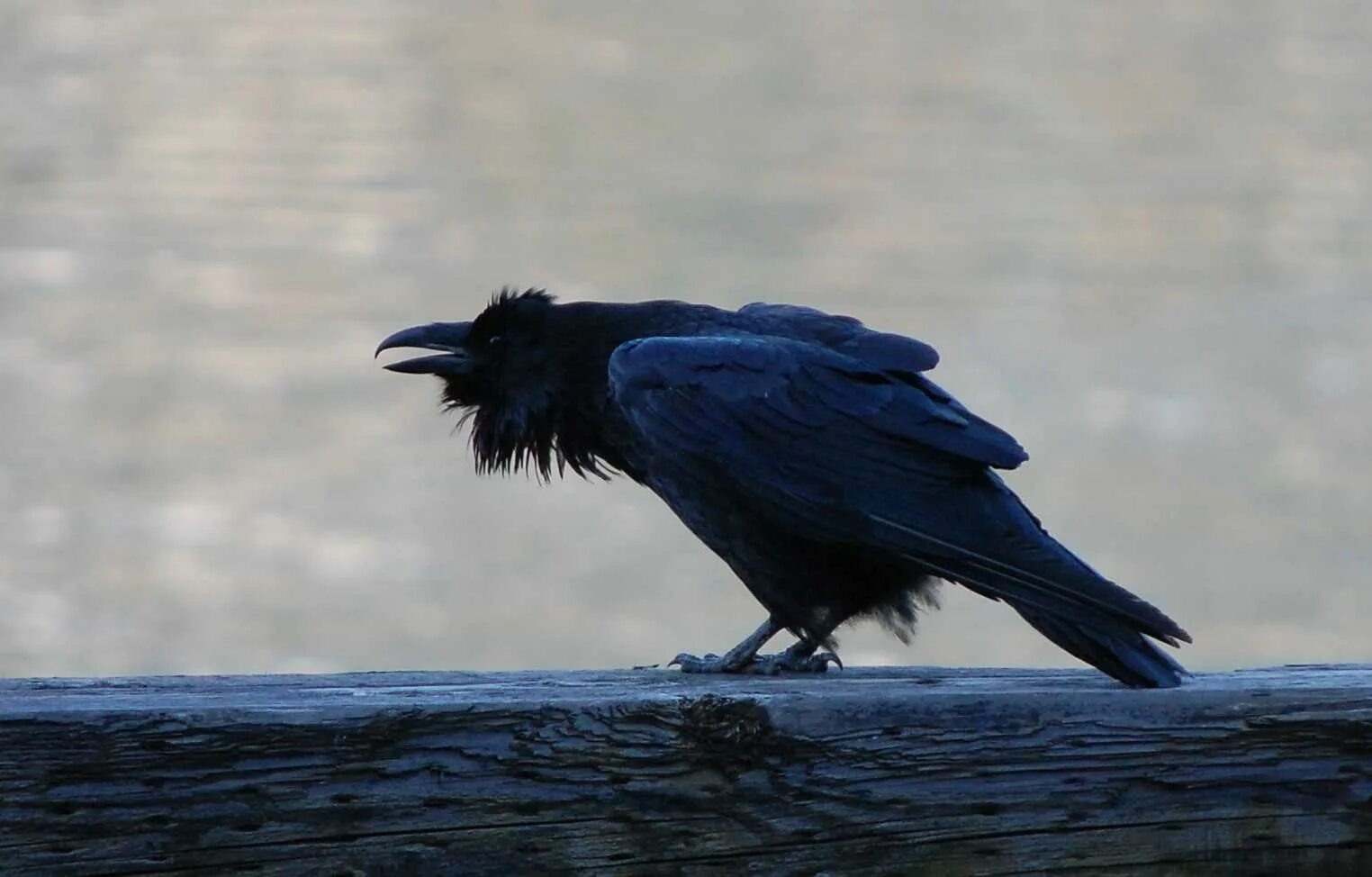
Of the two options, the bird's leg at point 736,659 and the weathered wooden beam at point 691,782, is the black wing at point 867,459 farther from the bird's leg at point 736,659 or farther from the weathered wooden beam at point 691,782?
the weathered wooden beam at point 691,782

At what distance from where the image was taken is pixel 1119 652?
9.31ft

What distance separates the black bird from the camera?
3.28 meters

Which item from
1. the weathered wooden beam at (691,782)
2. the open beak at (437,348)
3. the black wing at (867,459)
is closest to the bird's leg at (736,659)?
the black wing at (867,459)

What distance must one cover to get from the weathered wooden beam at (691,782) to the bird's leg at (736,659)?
133 cm

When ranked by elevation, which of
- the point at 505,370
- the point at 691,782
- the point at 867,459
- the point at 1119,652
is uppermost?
the point at 505,370

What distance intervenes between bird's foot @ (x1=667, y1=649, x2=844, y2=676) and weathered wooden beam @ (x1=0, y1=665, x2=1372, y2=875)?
132 centimetres

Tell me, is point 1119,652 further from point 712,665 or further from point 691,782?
point 712,665

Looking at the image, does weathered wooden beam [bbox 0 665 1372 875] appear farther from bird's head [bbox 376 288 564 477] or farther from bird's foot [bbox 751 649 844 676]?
bird's head [bbox 376 288 564 477]

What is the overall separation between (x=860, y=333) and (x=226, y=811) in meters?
2.31

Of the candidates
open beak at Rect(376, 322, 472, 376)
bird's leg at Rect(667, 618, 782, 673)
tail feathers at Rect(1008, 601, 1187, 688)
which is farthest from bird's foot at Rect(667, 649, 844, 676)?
open beak at Rect(376, 322, 472, 376)

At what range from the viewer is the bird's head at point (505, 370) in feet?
14.5

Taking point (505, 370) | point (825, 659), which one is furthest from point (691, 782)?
point (505, 370)

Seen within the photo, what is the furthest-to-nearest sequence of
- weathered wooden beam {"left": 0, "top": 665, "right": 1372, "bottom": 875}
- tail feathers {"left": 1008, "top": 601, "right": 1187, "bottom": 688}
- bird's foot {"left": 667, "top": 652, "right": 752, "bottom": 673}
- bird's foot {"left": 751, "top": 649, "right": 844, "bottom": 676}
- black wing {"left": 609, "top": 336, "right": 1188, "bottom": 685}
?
bird's foot {"left": 751, "top": 649, "right": 844, "bottom": 676}, bird's foot {"left": 667, "top": 652, "right": 752, "bottom": 673}, black wing {"left": 609, "top": 336, "right": 1188, "bottom": 685}, tail feathers {"left": 1008, "top": 601, "right": 1187, "bottom": 688}, weathered wooden beam {"left": 0, "top": 665, "right": 1372, "bottom": 875}

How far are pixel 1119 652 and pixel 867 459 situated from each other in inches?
35.5
